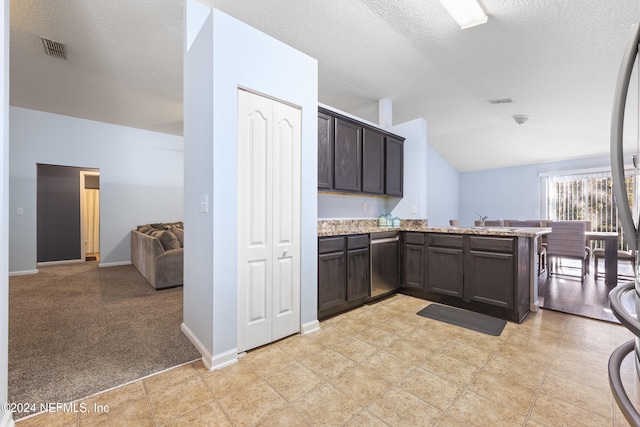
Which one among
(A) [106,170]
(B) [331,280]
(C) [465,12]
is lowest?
(B) [331,280]

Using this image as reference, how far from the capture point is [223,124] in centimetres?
203

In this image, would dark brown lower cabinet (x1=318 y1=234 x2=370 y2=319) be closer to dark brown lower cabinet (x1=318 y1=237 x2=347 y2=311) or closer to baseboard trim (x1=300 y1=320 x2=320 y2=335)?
dark brown lower cabinet (x1=318 y1=237 x2=347 y2=311)

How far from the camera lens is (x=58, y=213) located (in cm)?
598

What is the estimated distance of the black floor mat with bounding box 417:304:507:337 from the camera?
104 inches

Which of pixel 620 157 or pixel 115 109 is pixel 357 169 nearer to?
pixel 620 157

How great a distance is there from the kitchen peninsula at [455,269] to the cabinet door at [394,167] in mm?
885

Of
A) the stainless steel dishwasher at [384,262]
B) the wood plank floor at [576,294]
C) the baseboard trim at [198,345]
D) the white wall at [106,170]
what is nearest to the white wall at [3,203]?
the baseboard trim at [198,345]

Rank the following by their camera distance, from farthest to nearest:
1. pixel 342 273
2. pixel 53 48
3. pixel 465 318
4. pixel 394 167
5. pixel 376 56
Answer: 1. pixel 394 167
2. pixel 376 56
3. pixel 53 48
4. pixel 342 273
5. pixel 465 318

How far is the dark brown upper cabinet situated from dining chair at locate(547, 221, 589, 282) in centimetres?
259

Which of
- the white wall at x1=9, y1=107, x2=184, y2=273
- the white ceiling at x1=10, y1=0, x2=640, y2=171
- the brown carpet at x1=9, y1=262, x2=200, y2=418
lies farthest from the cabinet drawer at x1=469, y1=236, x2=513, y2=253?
the white wall at x1=9, y1=107, x2=184, y2=273

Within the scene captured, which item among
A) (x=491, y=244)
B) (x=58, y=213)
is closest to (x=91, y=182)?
(x=58, y=213)

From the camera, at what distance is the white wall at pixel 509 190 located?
6.72 m

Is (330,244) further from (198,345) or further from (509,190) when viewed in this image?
(509,190)

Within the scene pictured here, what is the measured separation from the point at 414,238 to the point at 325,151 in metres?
1.57
